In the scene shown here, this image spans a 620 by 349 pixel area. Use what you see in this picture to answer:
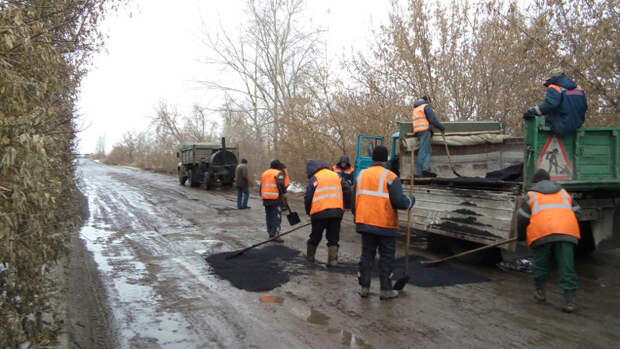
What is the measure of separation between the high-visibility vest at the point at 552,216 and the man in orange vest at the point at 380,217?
4.39ft

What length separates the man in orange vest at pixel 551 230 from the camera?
4703 mm

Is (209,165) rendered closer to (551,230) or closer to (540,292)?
(540,292)

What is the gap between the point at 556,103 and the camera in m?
6.07

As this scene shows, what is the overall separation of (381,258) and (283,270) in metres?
1.77

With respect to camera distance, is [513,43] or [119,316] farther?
[513,43]

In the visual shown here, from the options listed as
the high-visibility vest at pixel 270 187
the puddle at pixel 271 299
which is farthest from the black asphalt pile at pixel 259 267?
the high-visibility vest at pixel 270 187

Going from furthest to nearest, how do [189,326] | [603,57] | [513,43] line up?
[513,43] → [603,57] → [189,326]

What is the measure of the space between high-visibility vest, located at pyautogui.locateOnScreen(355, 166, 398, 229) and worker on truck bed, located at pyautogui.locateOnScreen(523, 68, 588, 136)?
7.67ft

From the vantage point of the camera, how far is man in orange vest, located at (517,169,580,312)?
15.4 feet

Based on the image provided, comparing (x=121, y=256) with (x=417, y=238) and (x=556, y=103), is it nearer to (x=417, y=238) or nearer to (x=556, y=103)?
(x=417, y=238)

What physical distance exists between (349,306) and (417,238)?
15.0ft

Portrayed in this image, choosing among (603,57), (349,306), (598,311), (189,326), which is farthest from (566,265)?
(603,57)

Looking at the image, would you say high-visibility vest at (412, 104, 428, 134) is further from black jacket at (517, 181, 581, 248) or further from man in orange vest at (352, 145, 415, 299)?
black jacket at (517, 181, 581, 248)

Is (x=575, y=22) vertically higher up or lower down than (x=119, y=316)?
higher up
